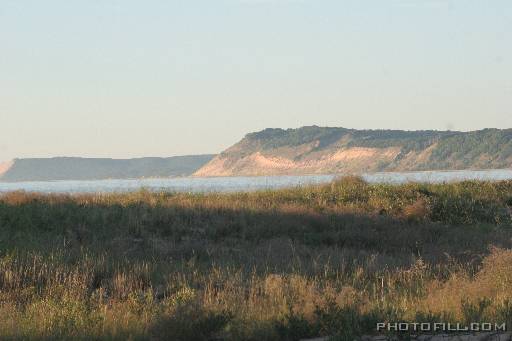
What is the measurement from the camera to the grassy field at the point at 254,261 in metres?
9.35

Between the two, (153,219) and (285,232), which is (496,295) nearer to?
(285,232)

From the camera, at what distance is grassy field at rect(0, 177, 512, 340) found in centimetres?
935

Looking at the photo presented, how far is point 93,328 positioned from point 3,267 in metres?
5.42

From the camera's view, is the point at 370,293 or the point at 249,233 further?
the point at 249,233

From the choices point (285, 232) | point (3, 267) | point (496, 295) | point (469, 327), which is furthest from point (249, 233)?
point (469, 327)

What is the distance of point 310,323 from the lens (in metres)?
9.31
